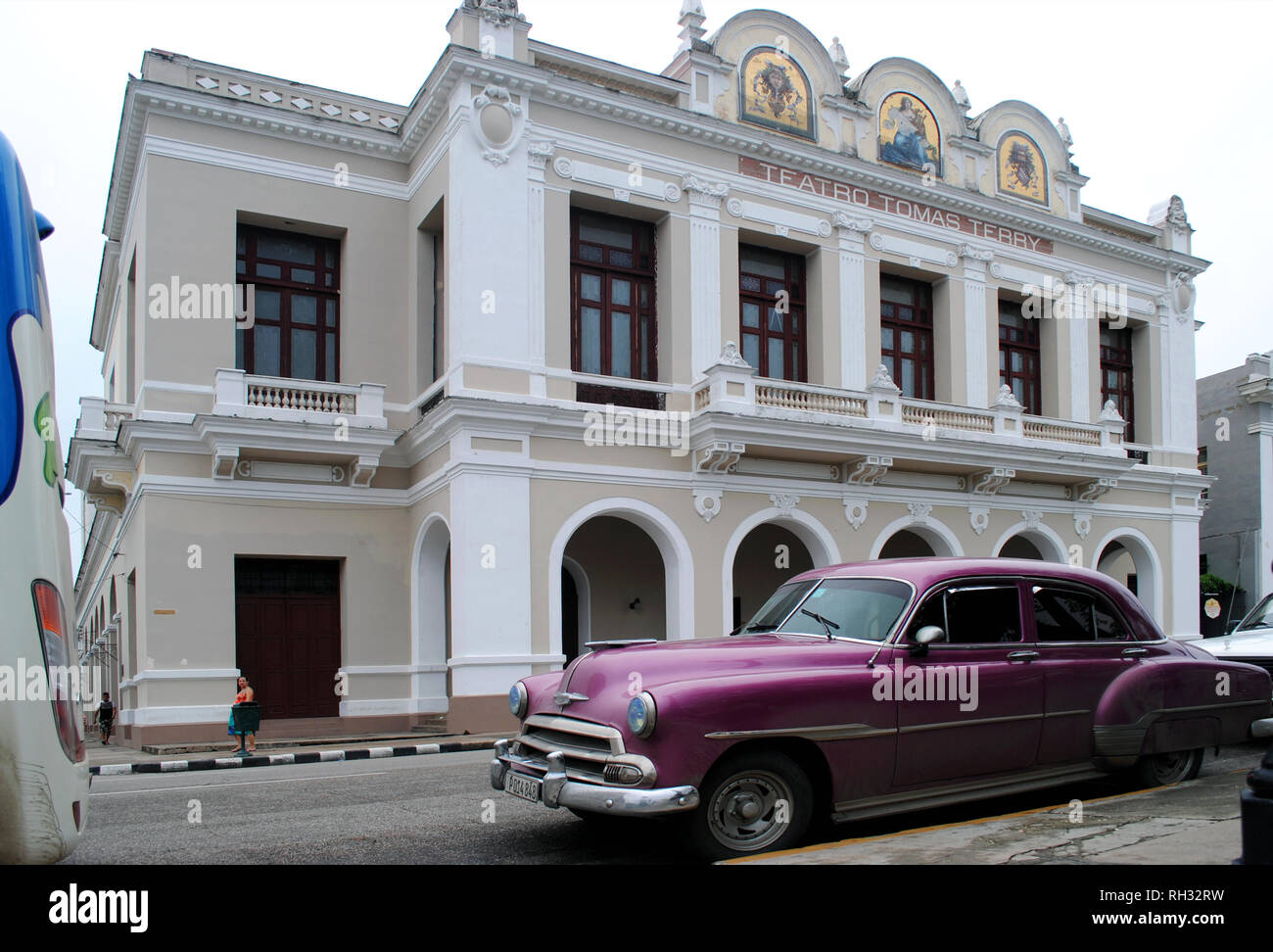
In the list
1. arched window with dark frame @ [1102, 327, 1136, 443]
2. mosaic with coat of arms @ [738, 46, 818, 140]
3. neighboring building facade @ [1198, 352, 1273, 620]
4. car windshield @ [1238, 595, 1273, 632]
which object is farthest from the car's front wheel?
neighboring building facade @ [1198, 352, 1273, 620]

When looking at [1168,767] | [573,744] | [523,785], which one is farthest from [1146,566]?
[523,785]

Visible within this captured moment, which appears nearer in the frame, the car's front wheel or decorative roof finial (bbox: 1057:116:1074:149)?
the car's front wheel

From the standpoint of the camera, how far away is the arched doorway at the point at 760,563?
22656 mm

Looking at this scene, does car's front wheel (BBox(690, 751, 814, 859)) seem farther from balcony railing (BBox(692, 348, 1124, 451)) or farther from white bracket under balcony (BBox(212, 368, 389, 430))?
white bracket under balcony (BBox(212, 368, 389, 430))

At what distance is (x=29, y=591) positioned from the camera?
437 centimetres

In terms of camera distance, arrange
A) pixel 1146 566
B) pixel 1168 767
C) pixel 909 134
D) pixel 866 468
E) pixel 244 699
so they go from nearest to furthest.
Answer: pixel 1168 767
pixel 244 699
pixel 866 468
pixel 909 134
pixel 1146 566

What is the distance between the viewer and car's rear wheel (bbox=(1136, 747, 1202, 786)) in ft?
23.9

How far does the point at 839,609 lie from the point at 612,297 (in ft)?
43.7

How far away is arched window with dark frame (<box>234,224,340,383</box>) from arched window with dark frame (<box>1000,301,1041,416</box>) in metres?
14.5

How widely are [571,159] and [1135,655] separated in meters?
13.8

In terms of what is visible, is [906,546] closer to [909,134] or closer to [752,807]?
[909,134]

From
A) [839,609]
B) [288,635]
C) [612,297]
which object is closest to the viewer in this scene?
[839,609]
